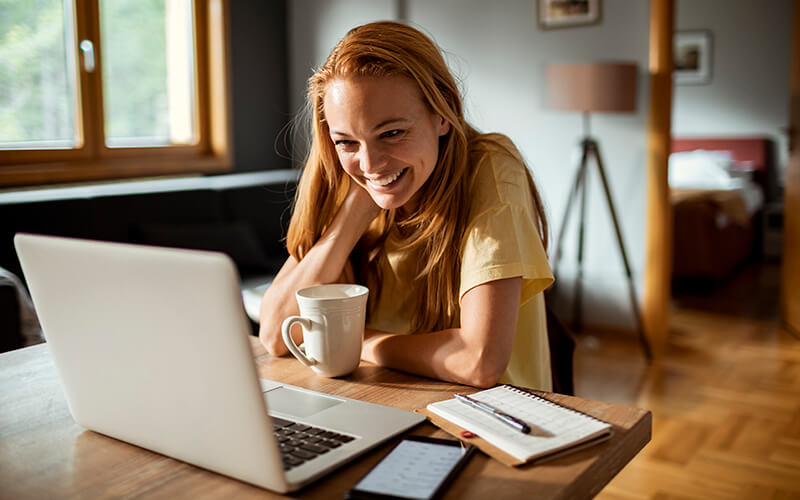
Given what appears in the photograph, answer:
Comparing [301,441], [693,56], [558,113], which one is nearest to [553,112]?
[558,113]

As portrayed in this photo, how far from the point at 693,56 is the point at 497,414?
6.57m

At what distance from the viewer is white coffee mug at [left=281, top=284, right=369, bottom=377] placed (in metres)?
1.00

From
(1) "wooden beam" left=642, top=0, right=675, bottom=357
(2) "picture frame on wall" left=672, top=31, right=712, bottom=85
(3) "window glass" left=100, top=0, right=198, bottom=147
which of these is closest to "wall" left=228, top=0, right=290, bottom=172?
(3) "window glass" left=100, top=0, right=198, bottom=147

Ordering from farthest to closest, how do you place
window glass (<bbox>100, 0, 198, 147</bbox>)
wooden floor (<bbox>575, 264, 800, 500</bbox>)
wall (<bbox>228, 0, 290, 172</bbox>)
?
wall (<bbox>228, 0, 290, 172</bbox>) < window glass (<bbox>100, 0, 198, 147</bbox>) < wooden floor (<bbox>575, 264, 800, 500</bbox>)

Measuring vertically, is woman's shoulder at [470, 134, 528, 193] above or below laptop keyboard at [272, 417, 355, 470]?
above

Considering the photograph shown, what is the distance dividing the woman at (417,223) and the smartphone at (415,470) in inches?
9.8

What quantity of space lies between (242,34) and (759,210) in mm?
4265

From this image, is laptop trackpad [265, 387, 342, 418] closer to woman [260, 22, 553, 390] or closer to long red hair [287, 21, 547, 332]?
woman [260, 22, 553, 390]

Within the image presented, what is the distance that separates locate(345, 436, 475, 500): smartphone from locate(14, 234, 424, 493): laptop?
1.7 inches

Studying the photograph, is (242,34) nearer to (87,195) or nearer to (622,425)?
(87,195)

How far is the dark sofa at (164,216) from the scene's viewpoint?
2.87 m

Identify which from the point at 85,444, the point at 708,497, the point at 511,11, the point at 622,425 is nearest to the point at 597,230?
the point at 511,11

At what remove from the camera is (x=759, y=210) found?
5996mm

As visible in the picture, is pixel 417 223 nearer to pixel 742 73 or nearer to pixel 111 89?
pixel 111 89
